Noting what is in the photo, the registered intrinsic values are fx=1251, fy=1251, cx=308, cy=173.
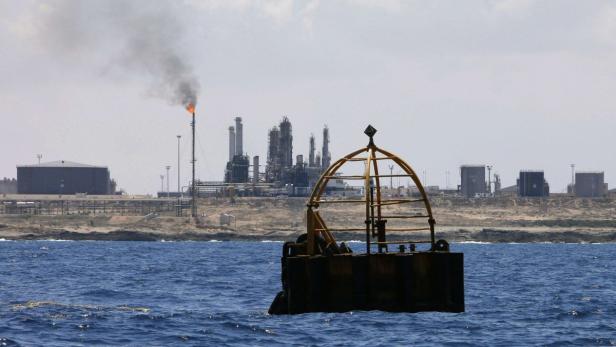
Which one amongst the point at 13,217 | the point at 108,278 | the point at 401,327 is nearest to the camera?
the point at 401,327

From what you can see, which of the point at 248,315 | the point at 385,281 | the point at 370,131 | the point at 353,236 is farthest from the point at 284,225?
the point at 385,281

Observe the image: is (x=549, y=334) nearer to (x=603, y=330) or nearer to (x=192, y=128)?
(x=603, y=330)

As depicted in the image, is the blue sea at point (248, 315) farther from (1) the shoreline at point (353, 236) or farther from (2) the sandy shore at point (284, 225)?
(2) the sandy shore at point (284, 225)

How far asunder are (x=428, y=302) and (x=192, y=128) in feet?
448

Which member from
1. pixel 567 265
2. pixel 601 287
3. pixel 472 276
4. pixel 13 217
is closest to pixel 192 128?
pixel 13 217

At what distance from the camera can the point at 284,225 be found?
18400cm

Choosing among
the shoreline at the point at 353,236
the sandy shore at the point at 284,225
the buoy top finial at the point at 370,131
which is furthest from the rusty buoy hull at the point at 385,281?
the shoreline at the point at 353,236

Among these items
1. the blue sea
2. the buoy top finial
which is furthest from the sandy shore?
the buoy top finial

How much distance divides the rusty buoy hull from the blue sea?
42.4 inches

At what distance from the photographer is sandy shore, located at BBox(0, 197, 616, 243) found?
17038 cm

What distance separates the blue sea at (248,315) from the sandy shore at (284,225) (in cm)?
9332

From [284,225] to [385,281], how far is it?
14459 cm

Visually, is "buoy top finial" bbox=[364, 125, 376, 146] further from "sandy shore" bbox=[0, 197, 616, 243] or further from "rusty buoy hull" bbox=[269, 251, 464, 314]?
"sandy shore" bbox=[0, 197, 616, 243]

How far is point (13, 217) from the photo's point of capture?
187 metres
